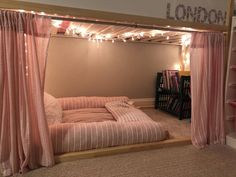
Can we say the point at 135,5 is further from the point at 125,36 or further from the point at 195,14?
the point at 125,36

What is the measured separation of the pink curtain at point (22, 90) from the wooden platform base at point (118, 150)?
9.2 inches

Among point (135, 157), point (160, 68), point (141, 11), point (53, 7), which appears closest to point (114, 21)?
point (141, 11)

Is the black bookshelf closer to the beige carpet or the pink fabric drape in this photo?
the beige carpet

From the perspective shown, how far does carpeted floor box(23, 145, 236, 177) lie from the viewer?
7.02 ft

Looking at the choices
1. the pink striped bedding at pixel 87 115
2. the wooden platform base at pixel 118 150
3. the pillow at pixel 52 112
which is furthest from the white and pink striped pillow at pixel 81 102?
the wooden platform base at pixel 118 150

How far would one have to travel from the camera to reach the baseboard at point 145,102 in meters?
4.90

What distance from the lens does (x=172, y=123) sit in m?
3.81

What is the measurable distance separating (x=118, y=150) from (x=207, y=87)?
1438 mm

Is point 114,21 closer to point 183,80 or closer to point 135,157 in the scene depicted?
point 135,157

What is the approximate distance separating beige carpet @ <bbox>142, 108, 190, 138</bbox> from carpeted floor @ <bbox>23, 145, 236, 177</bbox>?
615 mm

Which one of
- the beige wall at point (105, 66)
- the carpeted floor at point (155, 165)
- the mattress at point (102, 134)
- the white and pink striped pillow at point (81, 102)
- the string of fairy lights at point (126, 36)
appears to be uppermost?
the string of fairy lights at point (126, 36)

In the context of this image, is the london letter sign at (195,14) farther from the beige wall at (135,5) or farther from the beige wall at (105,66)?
the beige wall at (105,66)

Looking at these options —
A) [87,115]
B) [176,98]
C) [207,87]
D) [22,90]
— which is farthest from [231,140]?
[22,90]

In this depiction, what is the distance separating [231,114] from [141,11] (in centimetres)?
199
